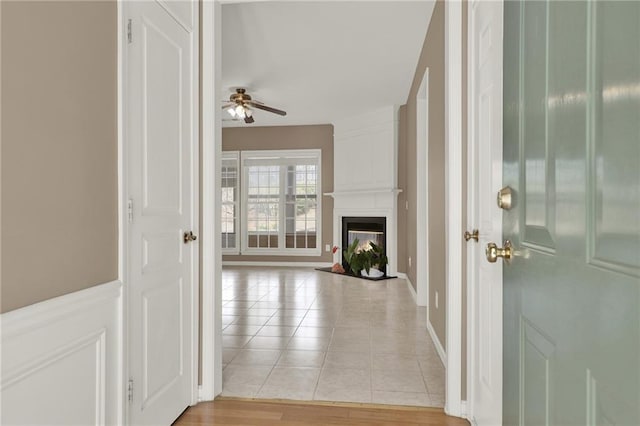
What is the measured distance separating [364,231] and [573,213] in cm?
640

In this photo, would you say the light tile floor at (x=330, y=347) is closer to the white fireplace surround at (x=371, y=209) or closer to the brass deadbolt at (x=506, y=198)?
the white fireplace surround at (x=371, y=209)

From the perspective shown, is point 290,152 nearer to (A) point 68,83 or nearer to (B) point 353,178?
(B) point 353,178

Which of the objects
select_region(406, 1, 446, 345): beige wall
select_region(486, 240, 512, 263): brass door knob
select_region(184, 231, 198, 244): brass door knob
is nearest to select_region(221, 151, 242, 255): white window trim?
select_region(406, 1, 446, 345): beige wall

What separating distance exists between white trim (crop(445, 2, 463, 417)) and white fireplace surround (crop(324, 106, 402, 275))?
4311mm

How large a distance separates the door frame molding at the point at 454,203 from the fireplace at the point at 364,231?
458 cm

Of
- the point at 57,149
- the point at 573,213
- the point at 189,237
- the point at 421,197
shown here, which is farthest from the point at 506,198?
the point at 421,197

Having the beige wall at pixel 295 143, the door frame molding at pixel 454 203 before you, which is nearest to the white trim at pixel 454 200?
the door frame molding at pixel 454 203

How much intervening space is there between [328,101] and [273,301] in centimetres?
323

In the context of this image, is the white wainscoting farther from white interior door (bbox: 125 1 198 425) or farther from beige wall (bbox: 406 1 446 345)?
beige wall (bbox: 406 1 446 345)

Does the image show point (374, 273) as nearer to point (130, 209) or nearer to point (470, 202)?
point (470, 202)

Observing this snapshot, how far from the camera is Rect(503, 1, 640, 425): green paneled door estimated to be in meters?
0.58

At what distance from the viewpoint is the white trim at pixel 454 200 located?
2.12 metres

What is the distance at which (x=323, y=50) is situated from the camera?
4.23 meters

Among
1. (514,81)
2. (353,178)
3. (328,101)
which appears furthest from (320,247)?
(514,81)
